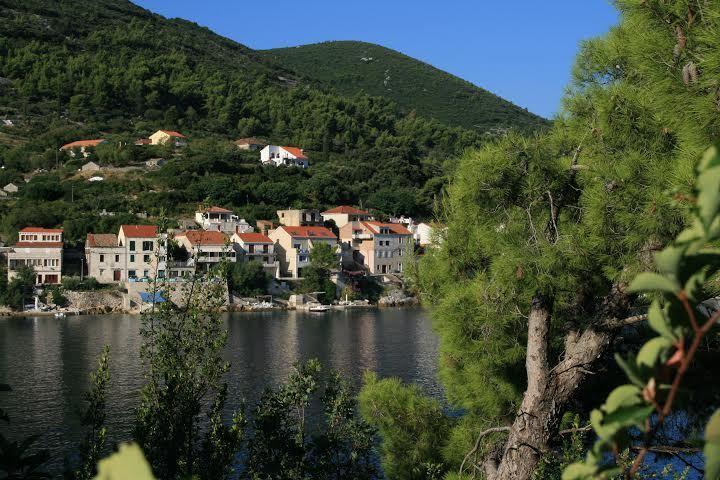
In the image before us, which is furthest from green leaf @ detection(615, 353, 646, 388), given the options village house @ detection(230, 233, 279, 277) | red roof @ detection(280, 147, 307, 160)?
red roof @ detection(280, 147, 307, 160)

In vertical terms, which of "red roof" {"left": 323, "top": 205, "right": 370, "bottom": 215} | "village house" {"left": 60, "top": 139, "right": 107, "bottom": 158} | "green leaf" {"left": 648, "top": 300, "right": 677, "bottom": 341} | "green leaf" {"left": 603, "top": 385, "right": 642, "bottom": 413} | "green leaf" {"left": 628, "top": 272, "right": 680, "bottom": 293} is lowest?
"green leaf" {"left": 603, "top": 385, "right": 642, "bottom": 413}

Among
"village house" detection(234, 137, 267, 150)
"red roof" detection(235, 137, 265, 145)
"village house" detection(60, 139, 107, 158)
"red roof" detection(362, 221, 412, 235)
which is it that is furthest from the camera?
"red roof" detection(235, 137, 265, 145)

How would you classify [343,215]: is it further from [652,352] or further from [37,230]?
[652,352]

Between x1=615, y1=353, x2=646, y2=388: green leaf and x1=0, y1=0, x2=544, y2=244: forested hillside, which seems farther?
x1=0, y1=0, x2=544, y2=244: forested hillside

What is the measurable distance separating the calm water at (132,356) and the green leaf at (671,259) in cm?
1019

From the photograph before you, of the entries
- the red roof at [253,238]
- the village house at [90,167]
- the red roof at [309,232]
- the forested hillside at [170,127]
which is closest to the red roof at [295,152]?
the forested hillside at [170,127]

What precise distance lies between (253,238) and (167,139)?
72.3ft

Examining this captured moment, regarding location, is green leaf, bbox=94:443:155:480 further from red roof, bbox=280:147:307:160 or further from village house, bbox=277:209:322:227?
red roof, bbox=280:147:307:160

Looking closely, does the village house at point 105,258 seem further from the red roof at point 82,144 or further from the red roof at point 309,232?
the red roof at point 82,144

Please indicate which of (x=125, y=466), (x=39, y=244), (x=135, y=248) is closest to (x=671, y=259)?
(x=125, y=466)

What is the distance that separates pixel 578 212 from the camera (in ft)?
14.6

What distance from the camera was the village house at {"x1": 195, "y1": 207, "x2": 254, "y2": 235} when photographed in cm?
4055

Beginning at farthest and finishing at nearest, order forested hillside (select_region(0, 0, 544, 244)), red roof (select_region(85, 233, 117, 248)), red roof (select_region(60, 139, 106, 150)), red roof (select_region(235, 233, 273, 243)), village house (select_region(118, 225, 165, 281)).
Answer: red roof (select_region(60, 139, 106, 150)) < forested hillside (select_region(0, 0, 544, 244)) < red roof (select_region(235, 233, 273, 243)) < village house (select_region(118, 225, 165, 281)) < red roof (select_region(85, 233, 117, 248))

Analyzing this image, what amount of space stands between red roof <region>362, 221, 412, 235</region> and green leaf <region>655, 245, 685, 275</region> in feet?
142
